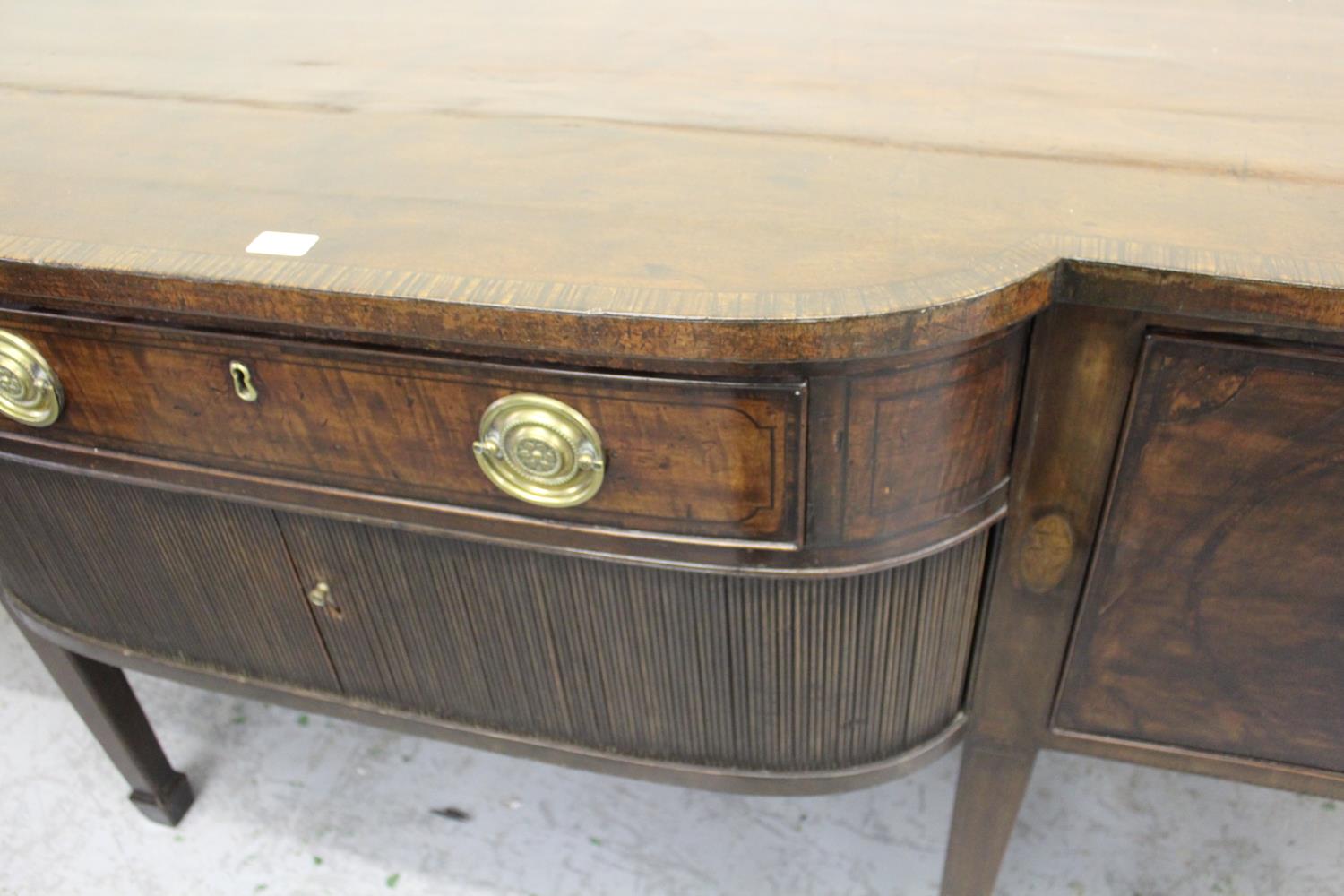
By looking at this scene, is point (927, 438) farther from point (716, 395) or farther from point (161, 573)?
point (161, 573)

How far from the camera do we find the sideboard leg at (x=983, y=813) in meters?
0.71

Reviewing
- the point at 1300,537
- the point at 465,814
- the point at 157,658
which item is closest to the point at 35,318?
the point at 157,658

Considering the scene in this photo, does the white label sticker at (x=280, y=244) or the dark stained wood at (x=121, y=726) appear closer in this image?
the white label sticker at (x=280, y=244)

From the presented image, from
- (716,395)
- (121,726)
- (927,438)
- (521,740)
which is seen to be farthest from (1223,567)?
(121,726)

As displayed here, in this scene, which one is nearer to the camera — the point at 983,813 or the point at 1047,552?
the point at 1047,552

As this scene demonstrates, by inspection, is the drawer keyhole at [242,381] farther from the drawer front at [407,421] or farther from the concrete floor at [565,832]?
the concrete floor at [565,832]

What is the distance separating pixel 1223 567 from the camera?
58cm

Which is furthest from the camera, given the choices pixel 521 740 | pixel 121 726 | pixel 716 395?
pixel 121 726

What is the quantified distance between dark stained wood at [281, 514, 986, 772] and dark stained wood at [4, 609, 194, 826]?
295mm

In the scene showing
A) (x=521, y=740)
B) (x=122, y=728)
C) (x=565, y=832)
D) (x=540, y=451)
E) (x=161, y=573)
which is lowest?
(x=565, y=832)

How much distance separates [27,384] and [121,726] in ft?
1.35

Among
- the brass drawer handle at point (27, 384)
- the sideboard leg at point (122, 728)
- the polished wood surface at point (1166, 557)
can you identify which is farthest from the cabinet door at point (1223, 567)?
the sideboard leg at point (122, 728)

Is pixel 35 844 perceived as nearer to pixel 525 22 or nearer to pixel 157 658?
pixel 157 658

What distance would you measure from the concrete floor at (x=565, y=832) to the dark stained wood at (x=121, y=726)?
0.09 ft
